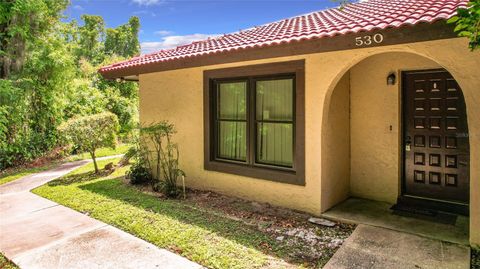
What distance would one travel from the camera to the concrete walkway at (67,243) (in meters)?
4.47

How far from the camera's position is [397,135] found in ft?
21.5

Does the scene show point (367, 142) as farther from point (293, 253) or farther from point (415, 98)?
point (293, 253)

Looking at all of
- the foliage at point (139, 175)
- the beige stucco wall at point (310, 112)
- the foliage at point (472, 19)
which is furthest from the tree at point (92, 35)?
the foliage at point (472, 19)

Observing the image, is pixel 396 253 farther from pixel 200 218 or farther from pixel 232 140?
pixel 232 140

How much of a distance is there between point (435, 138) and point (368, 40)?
2862mm

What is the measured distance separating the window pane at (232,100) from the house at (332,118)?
0.03 metres

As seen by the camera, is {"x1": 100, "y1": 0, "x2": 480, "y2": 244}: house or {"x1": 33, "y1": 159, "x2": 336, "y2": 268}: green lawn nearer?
{"x1": 33, "y1": 159, "x2": 336, "y2": 268}: green lawn

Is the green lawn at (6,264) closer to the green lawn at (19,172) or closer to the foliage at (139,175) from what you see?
the foliage at (139,175)

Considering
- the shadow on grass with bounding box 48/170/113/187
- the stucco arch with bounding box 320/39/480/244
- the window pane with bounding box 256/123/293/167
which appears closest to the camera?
the stucco arch with bounding box 320/39/480/244

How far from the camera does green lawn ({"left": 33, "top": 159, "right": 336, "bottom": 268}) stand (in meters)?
4.51

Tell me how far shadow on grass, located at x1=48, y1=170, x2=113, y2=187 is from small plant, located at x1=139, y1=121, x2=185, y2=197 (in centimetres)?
197

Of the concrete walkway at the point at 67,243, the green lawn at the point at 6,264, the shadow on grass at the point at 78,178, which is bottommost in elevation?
the green lawn at the point at 6,264

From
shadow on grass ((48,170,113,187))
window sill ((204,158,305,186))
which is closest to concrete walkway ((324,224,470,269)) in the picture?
window sill ((204,158,305,186))

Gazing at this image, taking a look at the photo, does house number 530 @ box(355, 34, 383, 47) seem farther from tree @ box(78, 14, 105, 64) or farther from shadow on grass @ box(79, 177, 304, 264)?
tree @ box(78, 14, 105, 64)
